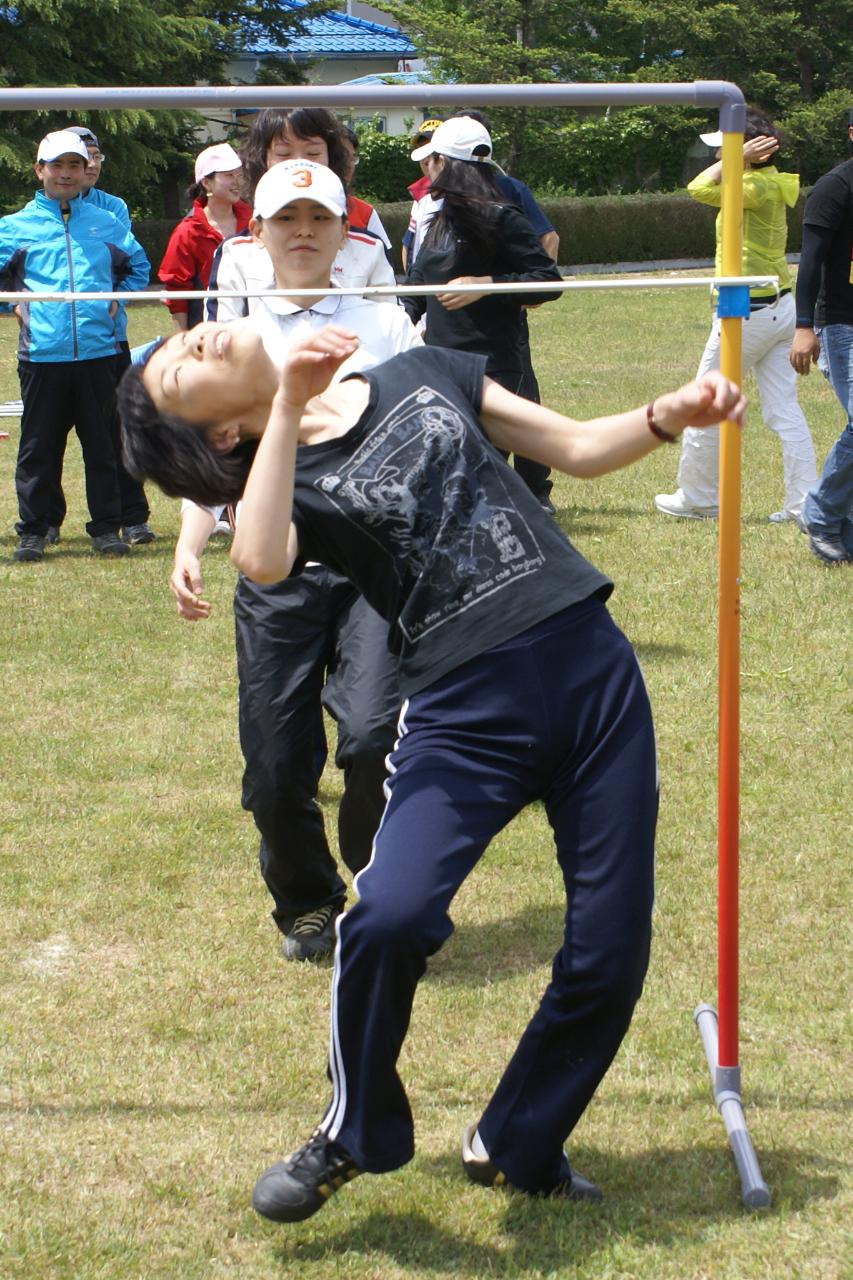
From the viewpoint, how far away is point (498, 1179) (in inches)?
122

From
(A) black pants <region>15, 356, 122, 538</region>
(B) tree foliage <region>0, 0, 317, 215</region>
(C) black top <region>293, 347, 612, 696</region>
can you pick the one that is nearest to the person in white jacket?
(C) black top <region>293, 347, 612, 696</region>

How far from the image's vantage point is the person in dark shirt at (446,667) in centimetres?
275

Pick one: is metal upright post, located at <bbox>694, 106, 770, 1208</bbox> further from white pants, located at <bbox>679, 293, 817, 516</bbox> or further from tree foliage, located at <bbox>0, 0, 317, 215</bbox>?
tree foliage, located at <bbox>0, 0, 317, 215</bbox>

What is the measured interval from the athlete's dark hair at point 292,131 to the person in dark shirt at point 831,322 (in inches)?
140

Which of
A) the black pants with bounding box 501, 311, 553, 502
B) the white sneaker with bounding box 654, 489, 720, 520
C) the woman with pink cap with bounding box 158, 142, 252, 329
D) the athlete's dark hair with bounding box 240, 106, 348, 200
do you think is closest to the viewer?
the athlete's dark hair with bounding box 240, 106, 348, 200

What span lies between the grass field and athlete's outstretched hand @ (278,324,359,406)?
1569 mm

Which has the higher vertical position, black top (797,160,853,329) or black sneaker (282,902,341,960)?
black top (797,160,853,329)

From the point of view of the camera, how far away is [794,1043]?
369 cm

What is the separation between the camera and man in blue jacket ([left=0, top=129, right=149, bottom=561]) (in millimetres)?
8680

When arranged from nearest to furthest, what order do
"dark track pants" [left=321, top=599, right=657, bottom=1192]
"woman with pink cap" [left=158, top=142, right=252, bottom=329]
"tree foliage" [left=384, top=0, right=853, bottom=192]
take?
"dark track pants" [left=321, top=599, right=657, bottom=1192] < "woman with pink cap" [left=158, top=142, right=252, bottom=329] < "tree foliage" [left=384, top=0, right=853, bottom=192]

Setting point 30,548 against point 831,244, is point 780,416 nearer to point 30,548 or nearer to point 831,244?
point 831,244

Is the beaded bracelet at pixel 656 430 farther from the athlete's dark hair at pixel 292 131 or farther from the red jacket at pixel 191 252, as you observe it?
the red jacket at pixel 191 252

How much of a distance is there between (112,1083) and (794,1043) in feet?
5.10

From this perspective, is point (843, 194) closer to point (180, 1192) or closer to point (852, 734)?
point (852, 734)
